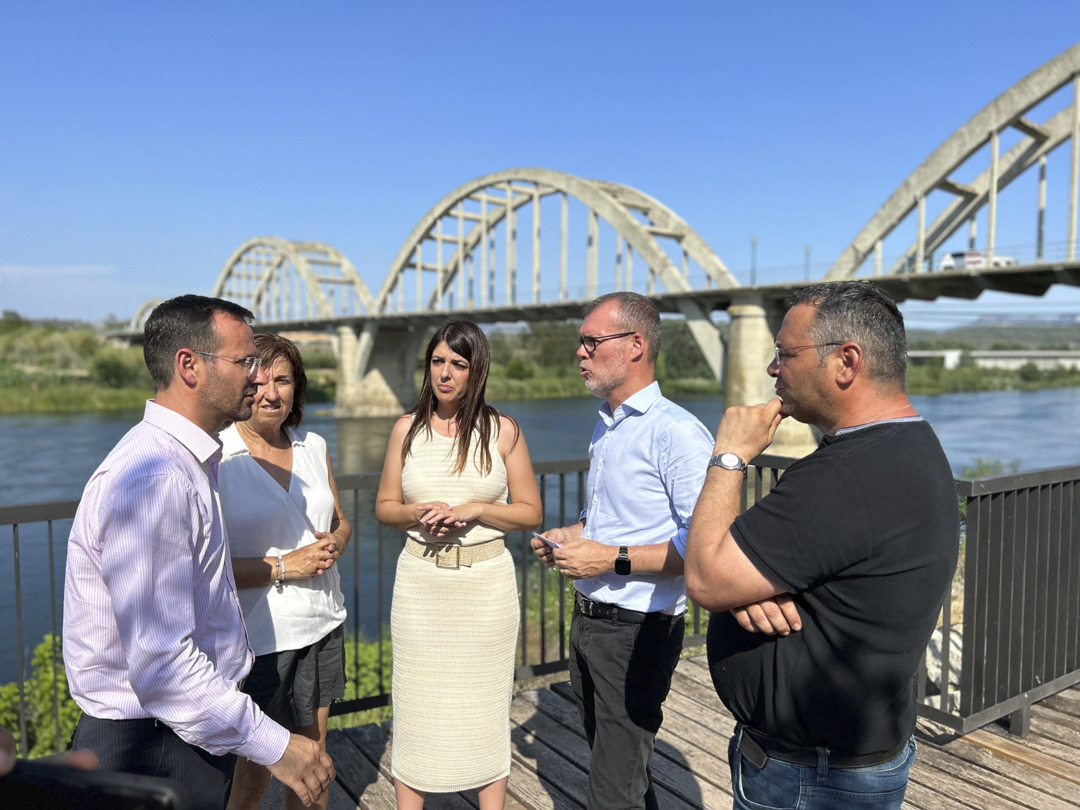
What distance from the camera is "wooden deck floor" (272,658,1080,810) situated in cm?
275

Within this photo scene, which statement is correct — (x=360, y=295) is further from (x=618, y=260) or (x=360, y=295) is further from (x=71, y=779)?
(x=71, y=779)

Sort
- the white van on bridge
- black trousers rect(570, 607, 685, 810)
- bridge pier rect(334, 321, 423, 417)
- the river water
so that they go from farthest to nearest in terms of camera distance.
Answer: bridge pier rect(334, 321, 423, 417)
the white van on bridge
the river water
black trousers rect(570, 607, 685, 810)

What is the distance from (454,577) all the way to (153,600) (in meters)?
1.08

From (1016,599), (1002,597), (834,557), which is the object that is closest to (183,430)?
(834,557)

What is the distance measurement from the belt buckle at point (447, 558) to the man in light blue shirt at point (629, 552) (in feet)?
0.84

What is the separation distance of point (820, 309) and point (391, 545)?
1463cm

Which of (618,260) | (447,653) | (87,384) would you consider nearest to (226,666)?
(447,653)

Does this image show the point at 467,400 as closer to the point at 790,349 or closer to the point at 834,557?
the point at 790,349

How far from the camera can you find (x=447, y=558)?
2.36 m

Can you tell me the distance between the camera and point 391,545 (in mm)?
15336

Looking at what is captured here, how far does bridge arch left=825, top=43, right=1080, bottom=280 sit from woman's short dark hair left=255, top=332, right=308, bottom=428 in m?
23.1

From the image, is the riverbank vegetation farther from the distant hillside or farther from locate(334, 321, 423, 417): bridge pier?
the distant hillside

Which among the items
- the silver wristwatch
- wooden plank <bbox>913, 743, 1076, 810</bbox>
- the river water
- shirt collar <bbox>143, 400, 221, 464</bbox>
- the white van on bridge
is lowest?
the river water

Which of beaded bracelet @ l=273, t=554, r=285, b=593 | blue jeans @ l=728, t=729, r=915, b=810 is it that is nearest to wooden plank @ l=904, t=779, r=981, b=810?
blue jeans @ l=728, t=729, r=915, b=810
